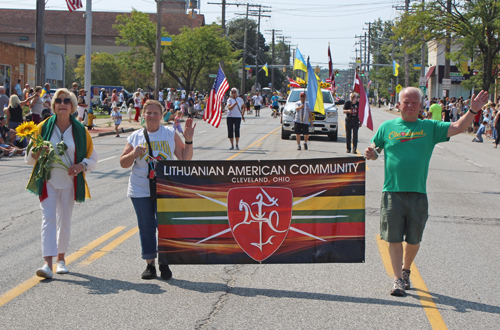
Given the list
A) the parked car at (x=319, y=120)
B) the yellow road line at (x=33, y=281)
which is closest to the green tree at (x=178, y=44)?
the parked car at (x=319, y=120)

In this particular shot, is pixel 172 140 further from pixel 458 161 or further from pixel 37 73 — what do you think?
pixel 37 73

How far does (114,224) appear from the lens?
26.3 feet

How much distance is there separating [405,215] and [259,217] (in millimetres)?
1317

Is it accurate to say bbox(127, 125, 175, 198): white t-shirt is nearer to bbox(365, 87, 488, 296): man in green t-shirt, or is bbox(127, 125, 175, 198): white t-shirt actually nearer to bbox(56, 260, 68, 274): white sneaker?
bbox(56, 260, 68, 274): white sneaker

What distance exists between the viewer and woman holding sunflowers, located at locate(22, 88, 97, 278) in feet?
18.4

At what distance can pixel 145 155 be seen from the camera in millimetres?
5523

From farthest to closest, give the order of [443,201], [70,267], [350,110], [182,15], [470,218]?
[182,15] → [350,110] → [443,201] → [470,218] → [70,267]

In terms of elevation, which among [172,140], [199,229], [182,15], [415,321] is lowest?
[415,321]

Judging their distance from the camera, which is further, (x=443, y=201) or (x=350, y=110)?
(x=350, y=110)

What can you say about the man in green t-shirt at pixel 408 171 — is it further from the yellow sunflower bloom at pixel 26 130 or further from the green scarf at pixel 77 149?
the yellow sunflower bloom at pixel 26 130

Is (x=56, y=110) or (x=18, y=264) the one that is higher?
(x=56, y=110)

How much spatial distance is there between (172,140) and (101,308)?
178cm

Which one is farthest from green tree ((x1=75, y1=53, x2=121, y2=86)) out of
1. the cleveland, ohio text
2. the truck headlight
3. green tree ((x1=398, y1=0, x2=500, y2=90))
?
the cleveland, ohio text

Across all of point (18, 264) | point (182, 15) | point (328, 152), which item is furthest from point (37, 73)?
point (182, 15)
